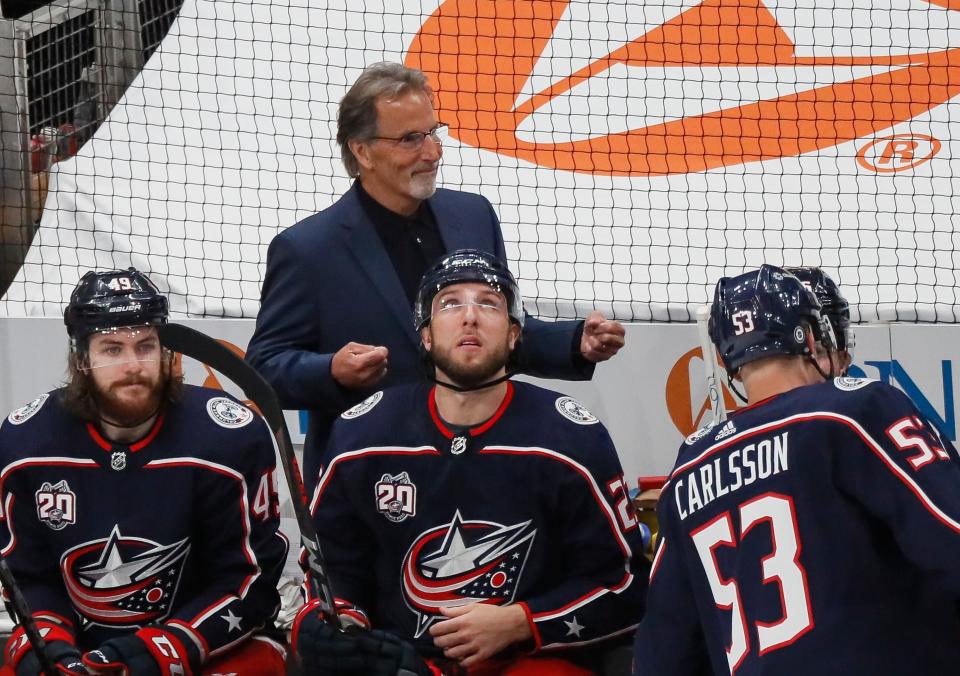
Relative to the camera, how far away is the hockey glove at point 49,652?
279cm

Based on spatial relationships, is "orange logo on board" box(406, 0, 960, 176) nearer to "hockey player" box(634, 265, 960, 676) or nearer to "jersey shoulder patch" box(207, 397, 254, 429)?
"jersey shoulder patch" box(207, 397, 254, 429)

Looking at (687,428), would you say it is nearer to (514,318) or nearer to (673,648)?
(514,318)

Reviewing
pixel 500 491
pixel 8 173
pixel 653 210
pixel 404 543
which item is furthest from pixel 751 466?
pixel 8 173

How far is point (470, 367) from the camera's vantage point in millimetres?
2805

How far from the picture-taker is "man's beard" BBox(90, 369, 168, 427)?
302 cm

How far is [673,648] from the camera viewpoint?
2170 mm

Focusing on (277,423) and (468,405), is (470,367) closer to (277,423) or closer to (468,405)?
(468,405)

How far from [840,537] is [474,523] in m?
0.97

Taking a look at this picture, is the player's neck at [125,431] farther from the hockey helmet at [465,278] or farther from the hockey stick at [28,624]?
the hockey helmet at [465,278]

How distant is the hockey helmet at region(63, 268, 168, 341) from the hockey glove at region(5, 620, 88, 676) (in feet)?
2.20

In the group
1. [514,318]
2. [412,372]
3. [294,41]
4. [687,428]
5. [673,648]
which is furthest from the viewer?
[294,41]

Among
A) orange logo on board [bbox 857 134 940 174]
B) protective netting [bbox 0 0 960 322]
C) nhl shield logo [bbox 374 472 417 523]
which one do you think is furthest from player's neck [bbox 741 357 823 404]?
orange logo on board [bbox 857 134 940 174]

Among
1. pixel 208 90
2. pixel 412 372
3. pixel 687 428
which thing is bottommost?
pixel 687 428

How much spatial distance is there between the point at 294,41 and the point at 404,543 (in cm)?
353
